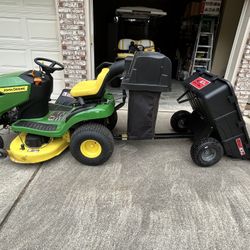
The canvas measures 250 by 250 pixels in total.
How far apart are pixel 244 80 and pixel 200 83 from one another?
189 centimetres

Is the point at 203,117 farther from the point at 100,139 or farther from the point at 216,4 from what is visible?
the point at 216,4

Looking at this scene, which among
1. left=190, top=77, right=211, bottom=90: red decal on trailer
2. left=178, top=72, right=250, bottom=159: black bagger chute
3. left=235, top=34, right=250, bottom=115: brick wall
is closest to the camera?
left=178, top=72, right=250, bottom=159: black bagger chute

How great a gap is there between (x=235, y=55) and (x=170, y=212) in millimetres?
2944

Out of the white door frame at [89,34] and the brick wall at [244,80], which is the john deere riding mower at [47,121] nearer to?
the white door frame at [89,34]

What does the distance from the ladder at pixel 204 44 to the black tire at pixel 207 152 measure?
3604 mm

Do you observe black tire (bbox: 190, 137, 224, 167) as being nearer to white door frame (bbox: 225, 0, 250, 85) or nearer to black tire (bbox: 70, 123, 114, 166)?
black tire (bbox: 70, 123, 114, 166)

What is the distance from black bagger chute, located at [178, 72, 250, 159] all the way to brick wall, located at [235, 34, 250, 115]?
159cm

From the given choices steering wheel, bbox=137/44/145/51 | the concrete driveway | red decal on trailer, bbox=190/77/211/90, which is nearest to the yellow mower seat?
the concrete driveway

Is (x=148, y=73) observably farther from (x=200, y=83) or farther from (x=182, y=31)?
(x=182, y=31)

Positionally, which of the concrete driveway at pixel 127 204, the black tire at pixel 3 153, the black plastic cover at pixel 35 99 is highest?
the black plastic cover at pixel 35 99

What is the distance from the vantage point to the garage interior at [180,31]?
5.37m

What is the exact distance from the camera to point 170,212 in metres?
1.91

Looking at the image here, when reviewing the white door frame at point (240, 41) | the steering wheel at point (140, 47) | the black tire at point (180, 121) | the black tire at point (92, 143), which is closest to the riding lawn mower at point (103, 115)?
the black tire at point (92, 143)

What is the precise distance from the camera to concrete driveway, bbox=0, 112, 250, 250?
1652mm
